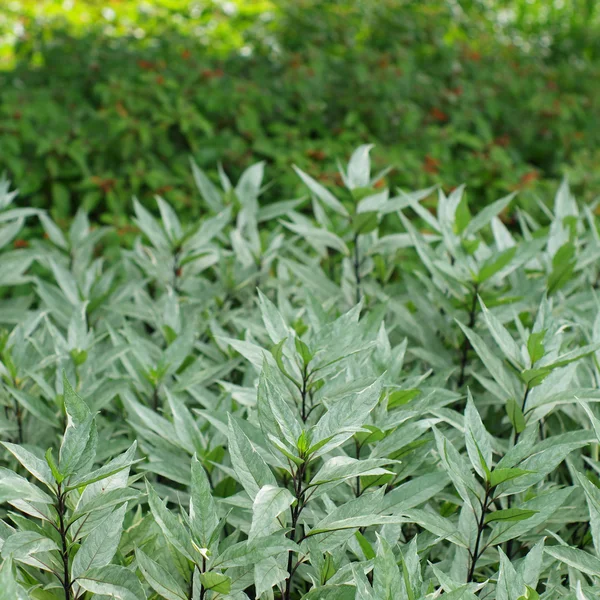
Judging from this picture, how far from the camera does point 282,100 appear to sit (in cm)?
466

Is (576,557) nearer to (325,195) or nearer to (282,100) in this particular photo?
(325,195)

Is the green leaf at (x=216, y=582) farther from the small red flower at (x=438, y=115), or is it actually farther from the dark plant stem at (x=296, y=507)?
the small red flower at (x=438, y=115)

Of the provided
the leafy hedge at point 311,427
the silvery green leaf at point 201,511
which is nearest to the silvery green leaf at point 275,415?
the leafy hedge at point 311,427

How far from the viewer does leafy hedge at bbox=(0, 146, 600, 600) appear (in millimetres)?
1086

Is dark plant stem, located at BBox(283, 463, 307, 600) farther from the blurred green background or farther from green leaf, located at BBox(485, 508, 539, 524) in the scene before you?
the blurred green background

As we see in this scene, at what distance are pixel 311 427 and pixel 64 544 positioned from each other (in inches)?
14.3

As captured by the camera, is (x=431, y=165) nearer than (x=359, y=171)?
No

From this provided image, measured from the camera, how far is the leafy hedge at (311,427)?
1.09 meters

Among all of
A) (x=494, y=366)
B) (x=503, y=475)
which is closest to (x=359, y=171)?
(x=494, y=366)

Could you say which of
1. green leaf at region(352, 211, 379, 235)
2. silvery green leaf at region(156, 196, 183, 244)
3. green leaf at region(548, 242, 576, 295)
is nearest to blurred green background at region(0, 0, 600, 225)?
silvery green leaf at region(156, 196, 183, 244)

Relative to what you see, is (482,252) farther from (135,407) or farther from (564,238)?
(135,407)

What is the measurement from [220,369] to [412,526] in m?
0.53

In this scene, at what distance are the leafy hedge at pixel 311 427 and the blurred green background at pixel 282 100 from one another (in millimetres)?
1609

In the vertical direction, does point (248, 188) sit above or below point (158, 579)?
below
